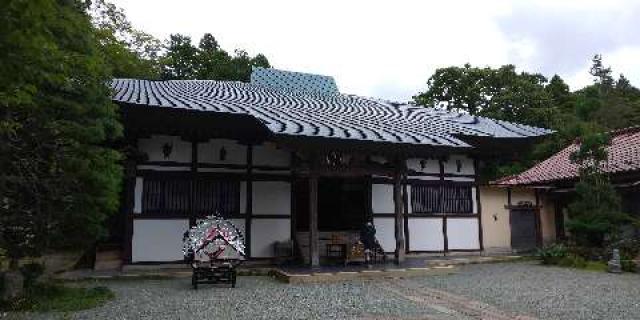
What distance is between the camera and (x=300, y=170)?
32.6 feet

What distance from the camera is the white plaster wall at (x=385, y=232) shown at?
12.5 metres

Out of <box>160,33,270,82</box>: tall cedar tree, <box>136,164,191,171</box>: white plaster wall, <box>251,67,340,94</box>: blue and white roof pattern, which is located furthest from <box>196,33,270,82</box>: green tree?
<box>136,164,191,171</box>: white plaster wall

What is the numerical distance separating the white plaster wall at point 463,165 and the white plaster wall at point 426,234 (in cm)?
153

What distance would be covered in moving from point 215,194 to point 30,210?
430 centimetres

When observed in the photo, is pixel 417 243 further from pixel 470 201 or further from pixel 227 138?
pixel 227 138

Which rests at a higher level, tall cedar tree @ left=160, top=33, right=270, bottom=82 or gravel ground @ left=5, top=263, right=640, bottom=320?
tall cedar tree @ left=160, top=33, right=270, bottom=82

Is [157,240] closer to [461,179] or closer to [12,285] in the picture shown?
[12,285]

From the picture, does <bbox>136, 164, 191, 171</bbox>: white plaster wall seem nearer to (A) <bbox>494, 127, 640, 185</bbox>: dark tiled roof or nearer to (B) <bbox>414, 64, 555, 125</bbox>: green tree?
(A) <bbox>494, 127, 640, 185</bbox>: dark tiled roof

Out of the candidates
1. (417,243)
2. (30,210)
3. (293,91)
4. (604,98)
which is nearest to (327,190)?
(417,243)

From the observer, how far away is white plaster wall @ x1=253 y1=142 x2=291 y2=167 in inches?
443

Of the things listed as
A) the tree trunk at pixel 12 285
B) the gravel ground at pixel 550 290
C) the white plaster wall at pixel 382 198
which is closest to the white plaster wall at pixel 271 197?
the white plaster wall at pixel 382 198

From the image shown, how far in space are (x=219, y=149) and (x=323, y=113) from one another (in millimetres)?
3207

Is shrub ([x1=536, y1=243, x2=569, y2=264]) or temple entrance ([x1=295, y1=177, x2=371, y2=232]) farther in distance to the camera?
temple entrance ([x1=295, y1=177, x2=371, y2=232])

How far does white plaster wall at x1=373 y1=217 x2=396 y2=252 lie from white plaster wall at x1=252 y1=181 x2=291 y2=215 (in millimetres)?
2597
